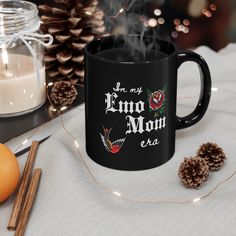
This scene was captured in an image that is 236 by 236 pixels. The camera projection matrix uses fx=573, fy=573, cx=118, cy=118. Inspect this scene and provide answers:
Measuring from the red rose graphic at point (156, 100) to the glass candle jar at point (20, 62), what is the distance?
28 cm

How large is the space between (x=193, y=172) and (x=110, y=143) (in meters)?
0.12

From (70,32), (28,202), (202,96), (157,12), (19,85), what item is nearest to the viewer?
(28,202)

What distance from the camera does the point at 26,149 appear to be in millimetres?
887

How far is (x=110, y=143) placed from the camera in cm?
80

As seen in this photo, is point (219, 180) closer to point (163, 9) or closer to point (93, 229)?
point (93, 229)

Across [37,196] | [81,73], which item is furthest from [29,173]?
[81,73]

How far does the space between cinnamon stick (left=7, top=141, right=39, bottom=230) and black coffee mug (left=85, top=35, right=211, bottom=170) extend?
0.08m

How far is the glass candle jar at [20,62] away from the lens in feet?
3.16

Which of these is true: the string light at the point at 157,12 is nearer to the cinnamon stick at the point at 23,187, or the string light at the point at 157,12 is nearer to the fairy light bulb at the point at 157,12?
the fairy light bulb at the point at 157,12

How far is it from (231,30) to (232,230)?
0.87 metres

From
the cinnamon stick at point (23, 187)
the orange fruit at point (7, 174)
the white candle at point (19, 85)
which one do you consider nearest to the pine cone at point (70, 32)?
the white candle at point (19, 85)

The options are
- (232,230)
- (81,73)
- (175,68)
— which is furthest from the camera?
(81,73)

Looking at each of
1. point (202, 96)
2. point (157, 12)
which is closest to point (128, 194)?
point (202, 96)

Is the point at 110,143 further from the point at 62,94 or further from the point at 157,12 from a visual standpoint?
the point at 157,12
